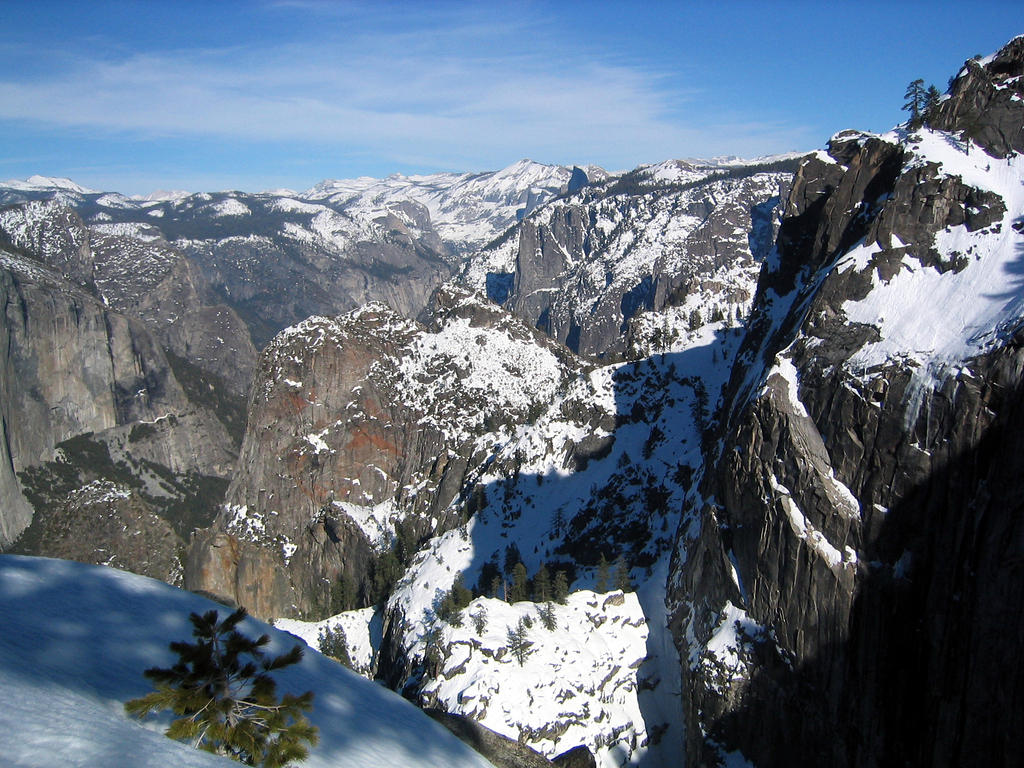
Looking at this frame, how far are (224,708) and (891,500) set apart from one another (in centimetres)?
4026

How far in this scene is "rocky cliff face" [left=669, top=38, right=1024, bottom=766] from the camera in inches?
1410

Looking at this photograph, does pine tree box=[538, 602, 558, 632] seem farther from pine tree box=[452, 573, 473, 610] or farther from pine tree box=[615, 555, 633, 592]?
pine tree box=[452, 573, 473, 610]

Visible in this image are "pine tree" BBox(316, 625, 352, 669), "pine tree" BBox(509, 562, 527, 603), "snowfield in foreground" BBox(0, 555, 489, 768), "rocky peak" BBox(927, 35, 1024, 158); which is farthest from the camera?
"pine tree" BBox(316, 625, 352, 669)

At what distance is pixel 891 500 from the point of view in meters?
41.3

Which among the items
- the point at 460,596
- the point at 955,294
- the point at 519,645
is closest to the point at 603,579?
the point at 519,645

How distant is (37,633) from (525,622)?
51.9 meters

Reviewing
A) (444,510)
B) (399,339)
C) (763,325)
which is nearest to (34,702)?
(763,325)

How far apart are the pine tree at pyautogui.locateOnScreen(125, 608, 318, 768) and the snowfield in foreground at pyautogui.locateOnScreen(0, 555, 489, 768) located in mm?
490

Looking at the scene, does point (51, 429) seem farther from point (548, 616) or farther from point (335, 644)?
point (548, 616)

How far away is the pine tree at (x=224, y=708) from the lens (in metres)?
10.3

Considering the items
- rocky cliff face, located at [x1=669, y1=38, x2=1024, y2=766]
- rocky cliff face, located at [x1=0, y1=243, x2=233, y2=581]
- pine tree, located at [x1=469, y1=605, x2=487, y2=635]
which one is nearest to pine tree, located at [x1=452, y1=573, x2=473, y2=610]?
pine tree, located at [x1=469, y1=605, x2=487, y2=635]

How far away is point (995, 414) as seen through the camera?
120 feet

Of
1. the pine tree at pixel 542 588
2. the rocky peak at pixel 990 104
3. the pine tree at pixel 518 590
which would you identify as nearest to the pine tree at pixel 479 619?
the pine tree at pixel 542 588

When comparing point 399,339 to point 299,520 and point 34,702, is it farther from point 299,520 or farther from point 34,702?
point 34,702
